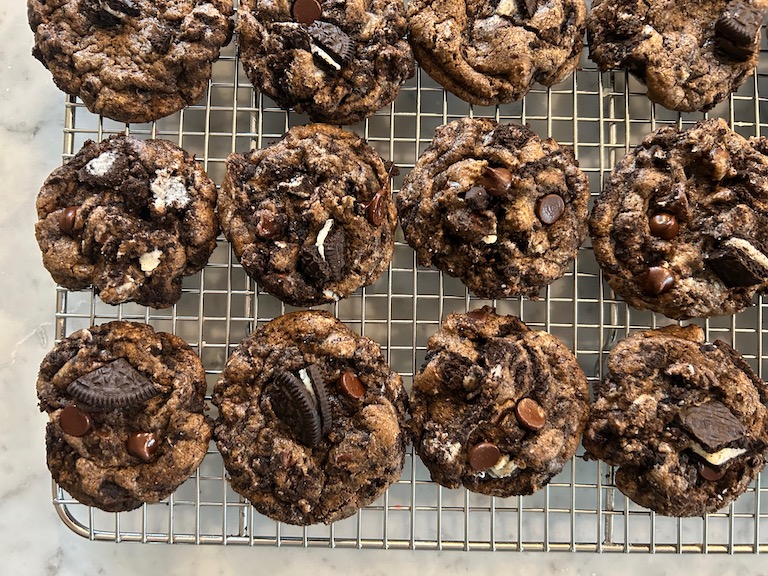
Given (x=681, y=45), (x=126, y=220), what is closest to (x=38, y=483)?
(x=126, y=220)

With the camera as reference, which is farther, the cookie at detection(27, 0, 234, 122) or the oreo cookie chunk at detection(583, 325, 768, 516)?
the cookie at detection(27, 0, 234, 122)

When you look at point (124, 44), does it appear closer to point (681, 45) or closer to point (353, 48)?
Answer: point (353, 48)

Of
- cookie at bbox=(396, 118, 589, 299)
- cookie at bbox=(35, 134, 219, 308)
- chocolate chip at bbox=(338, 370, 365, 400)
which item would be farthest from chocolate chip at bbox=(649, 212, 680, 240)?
cookie at bbox=(35, 134, 219, 308)

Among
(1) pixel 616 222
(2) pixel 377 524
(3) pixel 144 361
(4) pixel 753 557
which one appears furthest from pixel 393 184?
(4) pixel 753 557

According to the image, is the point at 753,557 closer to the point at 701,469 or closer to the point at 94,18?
the point at 701,469

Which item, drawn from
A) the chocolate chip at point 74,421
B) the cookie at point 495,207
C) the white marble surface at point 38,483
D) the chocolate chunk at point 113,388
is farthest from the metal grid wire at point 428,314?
the chocolate chip at point 74,421

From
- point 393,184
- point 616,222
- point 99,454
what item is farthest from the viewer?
point 393,184

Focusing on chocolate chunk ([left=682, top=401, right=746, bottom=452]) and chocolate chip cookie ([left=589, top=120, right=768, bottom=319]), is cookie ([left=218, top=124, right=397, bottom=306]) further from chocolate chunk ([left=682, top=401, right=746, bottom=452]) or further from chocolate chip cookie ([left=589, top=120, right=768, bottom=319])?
chocolate chunk ([left=682, top=401, right=746, bottom=452])
